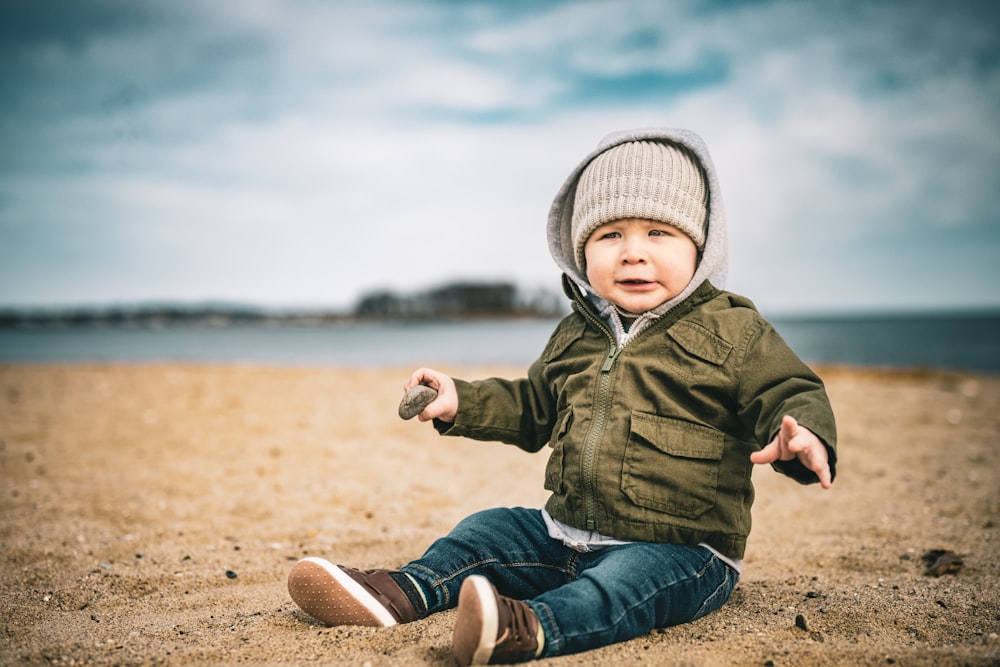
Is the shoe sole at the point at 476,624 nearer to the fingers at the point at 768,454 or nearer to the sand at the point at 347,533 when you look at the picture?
the sand at the point at 347,533

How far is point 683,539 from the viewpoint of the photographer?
2295 millimetres

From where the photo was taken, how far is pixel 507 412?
9.17 ft

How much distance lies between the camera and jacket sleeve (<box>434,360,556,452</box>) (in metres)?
2.73

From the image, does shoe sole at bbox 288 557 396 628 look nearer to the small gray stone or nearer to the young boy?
the young boy

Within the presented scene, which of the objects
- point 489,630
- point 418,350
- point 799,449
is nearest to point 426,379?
point 489,630

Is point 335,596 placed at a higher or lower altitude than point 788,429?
lower

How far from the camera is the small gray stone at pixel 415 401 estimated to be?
2512 mm

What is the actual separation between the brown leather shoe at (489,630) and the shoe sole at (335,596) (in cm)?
43

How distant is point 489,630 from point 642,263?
53.2 inches

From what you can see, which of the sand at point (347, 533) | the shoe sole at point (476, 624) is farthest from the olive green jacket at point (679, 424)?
the shoe sole at point (476, 624)

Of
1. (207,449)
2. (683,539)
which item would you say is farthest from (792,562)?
(207,449)

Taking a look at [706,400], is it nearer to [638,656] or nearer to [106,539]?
[638,656]

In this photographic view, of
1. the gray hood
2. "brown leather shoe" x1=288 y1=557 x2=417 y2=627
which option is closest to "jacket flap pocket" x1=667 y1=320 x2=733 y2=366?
the gray hood

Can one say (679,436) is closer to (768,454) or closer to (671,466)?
(671,466)
